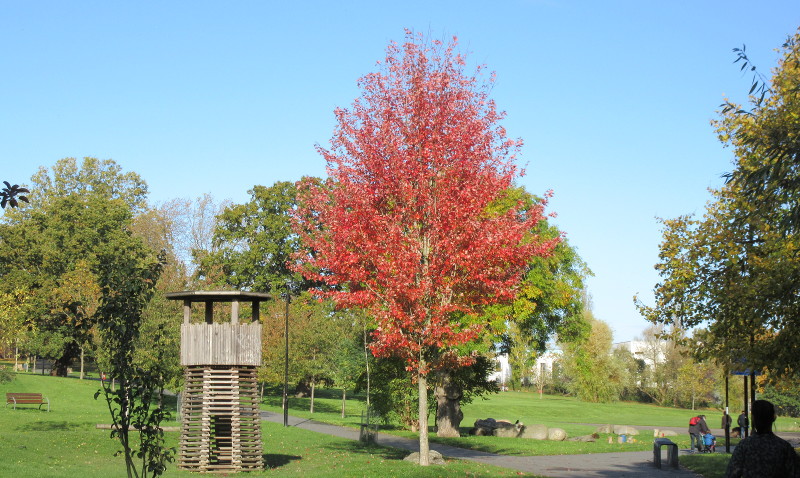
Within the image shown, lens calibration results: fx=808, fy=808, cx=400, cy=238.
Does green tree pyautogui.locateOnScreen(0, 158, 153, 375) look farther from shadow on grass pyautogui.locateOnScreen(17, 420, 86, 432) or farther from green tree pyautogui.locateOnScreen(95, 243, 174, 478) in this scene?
green tree pyautogui.locateOnScreen(95, 243, 174, 478)

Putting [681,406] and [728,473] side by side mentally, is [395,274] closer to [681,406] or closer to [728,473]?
[728,473]

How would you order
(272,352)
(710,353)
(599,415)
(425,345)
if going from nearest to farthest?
(710,353)
(425,345)
(272,352)
(599,415)

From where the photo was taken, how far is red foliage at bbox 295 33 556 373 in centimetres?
2089

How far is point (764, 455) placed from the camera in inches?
324

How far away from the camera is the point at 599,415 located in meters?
66.0

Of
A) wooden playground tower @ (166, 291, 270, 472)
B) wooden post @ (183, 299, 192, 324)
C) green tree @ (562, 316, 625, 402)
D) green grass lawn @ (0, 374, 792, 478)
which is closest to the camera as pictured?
green grass lawn @ (0, 374, 792, 478)

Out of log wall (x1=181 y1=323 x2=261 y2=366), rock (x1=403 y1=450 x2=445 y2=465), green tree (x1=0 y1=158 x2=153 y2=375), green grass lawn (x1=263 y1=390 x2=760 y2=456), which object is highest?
green tree (x1=0 y1=158 x2=153 y2=375)

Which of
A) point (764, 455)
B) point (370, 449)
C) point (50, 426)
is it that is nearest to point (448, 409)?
point (370, 449)

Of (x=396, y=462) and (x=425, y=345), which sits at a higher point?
(x=425, y=345)

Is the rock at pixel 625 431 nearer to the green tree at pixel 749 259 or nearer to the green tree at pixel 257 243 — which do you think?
the green tree at pixel 749 259

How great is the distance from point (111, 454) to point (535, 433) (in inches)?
790

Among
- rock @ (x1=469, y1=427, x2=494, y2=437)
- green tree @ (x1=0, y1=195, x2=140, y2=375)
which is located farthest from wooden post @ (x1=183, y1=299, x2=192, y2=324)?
green tree @ (x1=0, y1=195, x2=140, y2=375)

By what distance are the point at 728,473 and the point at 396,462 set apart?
1447 centimetres

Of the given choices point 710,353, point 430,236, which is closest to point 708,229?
point 710,353
